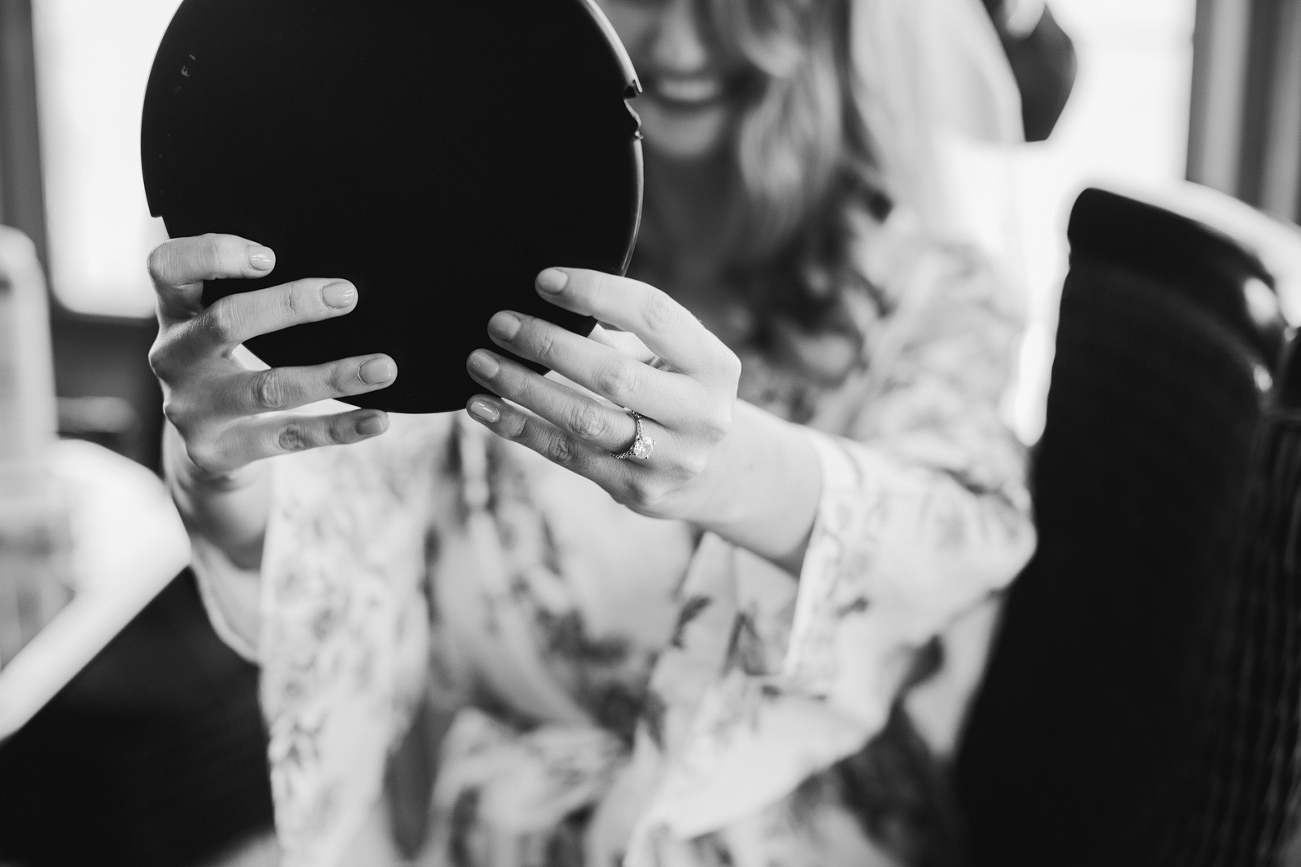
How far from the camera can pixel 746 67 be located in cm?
74

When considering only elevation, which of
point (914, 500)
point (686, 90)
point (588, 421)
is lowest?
point (914, 500)

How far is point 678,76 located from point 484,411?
16.1 inches

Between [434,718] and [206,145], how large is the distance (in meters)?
0.46

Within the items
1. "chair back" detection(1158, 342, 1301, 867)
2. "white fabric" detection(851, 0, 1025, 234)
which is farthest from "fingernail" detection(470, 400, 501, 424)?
"white fabric" detection(851, 0, 1025, 234)

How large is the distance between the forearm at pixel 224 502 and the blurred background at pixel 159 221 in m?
0.22

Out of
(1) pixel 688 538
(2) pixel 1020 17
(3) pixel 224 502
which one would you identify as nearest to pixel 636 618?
(1) pixel 688 538

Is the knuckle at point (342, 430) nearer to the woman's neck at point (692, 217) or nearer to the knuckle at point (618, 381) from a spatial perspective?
the knuckle at point (618, 381)

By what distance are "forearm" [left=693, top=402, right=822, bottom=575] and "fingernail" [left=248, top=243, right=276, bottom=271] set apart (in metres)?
0.20

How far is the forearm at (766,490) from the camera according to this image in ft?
1.57

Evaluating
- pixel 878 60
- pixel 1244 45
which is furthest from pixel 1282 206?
pixel 878 60

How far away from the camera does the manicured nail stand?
1.29 feet

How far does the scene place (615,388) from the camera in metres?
0.39

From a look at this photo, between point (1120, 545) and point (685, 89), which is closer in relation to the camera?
point (1120, 545)

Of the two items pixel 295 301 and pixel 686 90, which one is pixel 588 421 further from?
pixel 686 90
